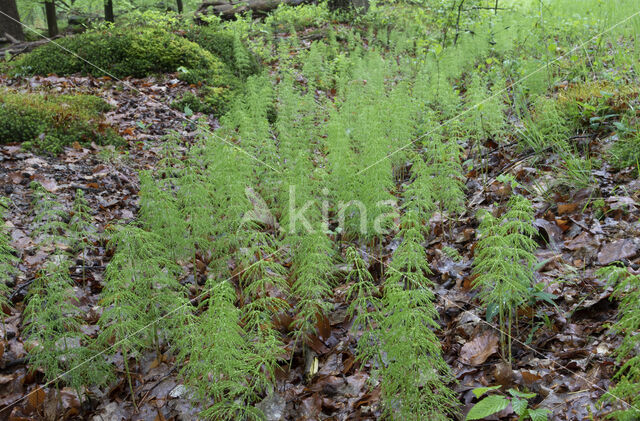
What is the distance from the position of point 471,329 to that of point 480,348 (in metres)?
0.18

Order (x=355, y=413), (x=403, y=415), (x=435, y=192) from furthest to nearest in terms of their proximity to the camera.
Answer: (x=435, y=192) < (x=355, y=413) < (x=403, y=415)

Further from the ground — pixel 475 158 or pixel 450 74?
pixel 450 74

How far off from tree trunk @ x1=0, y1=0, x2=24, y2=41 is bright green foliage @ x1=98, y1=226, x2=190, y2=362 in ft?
30.5

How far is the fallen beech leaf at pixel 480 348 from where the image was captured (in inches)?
98.6

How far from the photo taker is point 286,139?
16.0 ft

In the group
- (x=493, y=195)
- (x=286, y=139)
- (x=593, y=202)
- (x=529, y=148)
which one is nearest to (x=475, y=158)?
(x=529, y=148)

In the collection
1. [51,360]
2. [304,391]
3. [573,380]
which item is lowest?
[304,391]

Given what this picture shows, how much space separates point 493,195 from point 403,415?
256 centimetres

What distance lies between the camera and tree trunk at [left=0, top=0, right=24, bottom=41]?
30.7 feet

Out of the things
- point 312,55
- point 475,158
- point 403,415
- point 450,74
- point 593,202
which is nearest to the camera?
point 403,415

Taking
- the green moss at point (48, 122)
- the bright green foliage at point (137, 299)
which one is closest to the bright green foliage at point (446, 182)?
the bright green foliage at point (137, 299)

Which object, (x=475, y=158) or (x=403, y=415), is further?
(x=475, y=158)

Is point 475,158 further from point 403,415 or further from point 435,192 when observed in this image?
point 403,415

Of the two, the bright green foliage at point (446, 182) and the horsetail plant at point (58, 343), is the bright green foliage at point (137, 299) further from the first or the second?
the bright green foliage at point (446, 182)
